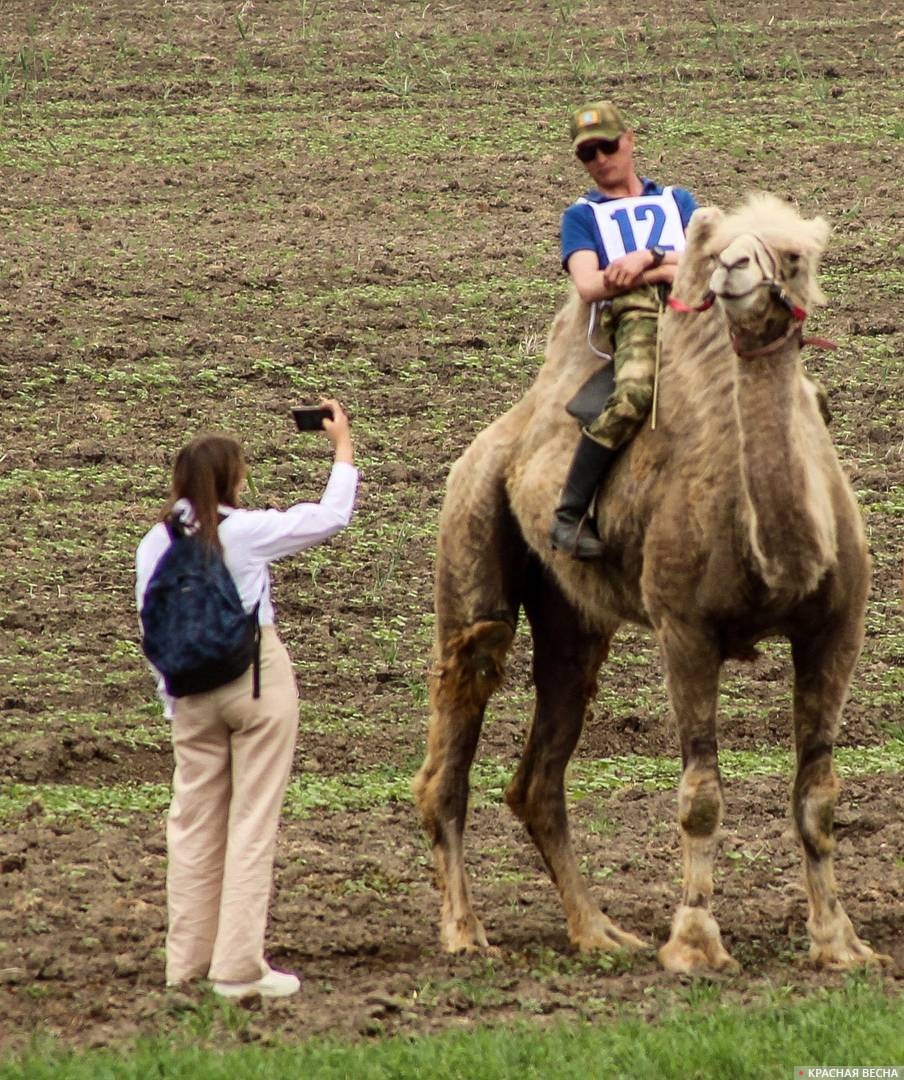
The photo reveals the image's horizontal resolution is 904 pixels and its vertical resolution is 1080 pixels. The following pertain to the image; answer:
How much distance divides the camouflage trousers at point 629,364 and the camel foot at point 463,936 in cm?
197

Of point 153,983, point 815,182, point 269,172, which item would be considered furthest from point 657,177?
point 153,983

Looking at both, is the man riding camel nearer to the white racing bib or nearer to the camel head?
the white racing bib

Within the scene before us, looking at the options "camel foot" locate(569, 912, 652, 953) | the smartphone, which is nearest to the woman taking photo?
the smartphone

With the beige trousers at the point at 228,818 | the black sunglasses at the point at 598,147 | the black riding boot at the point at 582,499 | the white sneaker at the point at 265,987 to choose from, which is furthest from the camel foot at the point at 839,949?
the black sunglasses at the point at 598,147

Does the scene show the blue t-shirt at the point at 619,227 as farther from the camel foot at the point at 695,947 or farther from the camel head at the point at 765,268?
the camel foot at the point at 695,947

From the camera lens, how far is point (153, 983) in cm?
722

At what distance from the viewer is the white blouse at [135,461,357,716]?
7012 millimetres

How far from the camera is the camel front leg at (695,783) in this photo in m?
7.39

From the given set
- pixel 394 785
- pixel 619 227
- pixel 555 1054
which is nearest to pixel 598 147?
pixel 619 227

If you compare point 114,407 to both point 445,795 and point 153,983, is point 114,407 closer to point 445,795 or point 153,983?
point 445,795

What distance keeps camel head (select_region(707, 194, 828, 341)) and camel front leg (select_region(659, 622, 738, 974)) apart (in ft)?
4.05

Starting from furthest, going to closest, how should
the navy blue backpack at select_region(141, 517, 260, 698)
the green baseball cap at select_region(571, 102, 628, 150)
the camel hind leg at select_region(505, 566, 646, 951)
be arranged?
the camel hind leg at select_region(505, 566, 646, 951)
the green baseball cap at select_region(571, 102, 628, 150)
the navy blue backpack at select_region(141, 517, 260, 698)

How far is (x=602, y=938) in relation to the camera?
7949mm

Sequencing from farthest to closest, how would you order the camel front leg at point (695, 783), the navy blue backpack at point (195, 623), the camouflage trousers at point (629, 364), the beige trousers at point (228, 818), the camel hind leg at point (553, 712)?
the camel hind leg at point (553, 712) < the camouflage trousers at point (629, 364) < the camel front leg at point (695, 783) < the beige trousers at point (228, 818) < the navy blue backpack at point (195, 623)
